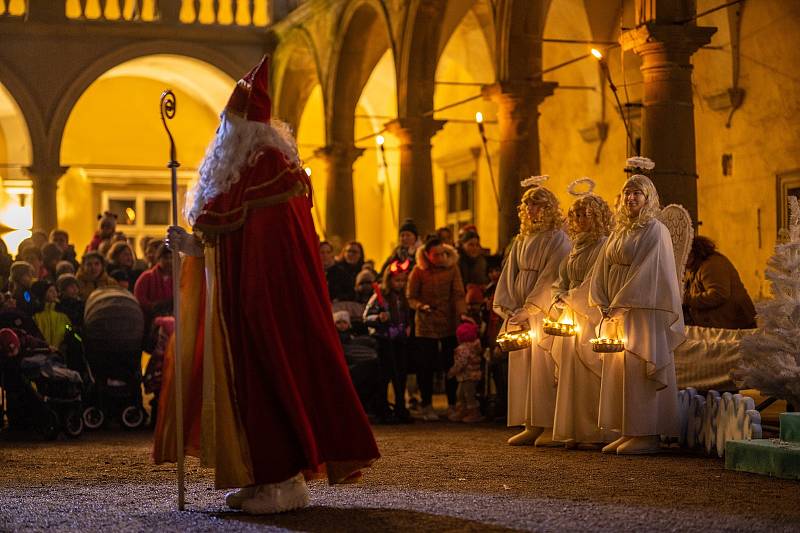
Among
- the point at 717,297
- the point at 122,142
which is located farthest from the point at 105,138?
the point at 717,297

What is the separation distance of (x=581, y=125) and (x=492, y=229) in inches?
127

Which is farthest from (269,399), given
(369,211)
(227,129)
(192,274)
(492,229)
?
(369,211)

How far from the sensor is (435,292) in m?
13.1

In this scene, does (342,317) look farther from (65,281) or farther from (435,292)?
(65,281)

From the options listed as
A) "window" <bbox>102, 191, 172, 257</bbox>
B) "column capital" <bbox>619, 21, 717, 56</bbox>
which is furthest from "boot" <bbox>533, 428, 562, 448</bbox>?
"window" <bbox>102, 191, 172, 257</bbox>

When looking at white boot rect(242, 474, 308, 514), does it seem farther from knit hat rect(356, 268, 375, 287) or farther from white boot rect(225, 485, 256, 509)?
knit hat rect(356, 268, 375, 287)

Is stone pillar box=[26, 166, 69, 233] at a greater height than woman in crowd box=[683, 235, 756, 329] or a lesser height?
greater

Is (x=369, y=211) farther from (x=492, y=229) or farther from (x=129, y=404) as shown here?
(x=129, y=404)

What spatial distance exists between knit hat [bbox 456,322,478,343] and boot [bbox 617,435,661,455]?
335 cm

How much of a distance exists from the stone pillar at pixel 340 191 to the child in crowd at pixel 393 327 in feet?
31.8

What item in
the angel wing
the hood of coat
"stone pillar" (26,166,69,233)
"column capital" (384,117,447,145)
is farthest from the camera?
"stone pillar" (26,166,69,233)

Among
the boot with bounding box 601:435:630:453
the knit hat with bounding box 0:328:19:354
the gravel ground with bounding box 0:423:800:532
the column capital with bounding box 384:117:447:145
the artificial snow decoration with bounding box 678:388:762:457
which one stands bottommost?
the gravel ground with bounding box 0:423:800:532

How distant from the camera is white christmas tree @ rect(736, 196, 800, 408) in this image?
Result: 8883 millimetres

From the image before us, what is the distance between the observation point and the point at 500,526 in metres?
6.10
